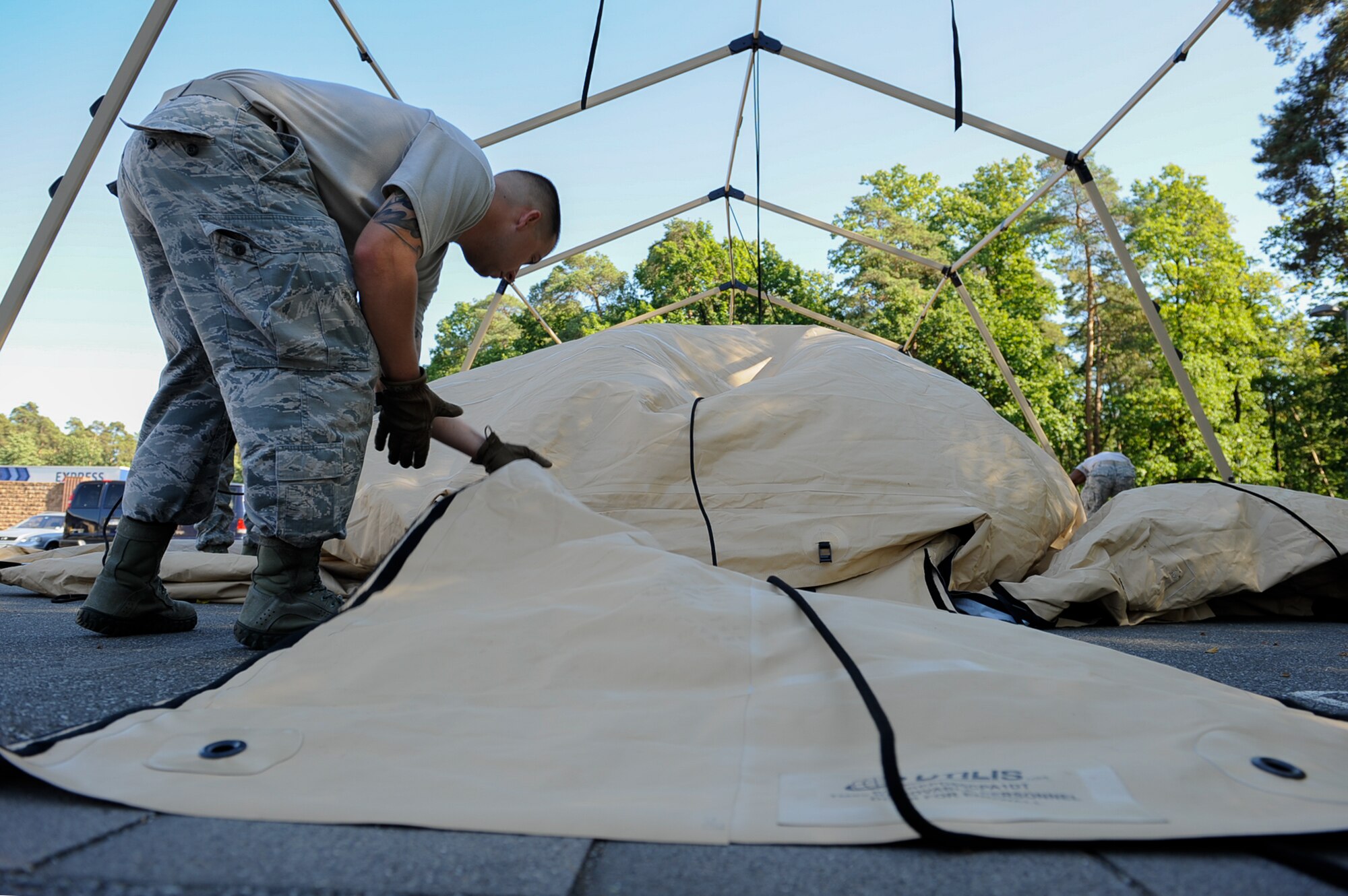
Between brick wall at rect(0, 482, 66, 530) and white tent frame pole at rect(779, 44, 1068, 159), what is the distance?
32.1 meters

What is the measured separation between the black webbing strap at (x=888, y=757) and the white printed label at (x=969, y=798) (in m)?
0.02

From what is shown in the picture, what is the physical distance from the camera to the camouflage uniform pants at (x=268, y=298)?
5.46 ft

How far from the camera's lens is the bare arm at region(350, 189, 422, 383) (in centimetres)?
170

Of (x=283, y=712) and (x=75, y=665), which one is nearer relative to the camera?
(x=283, y=712)

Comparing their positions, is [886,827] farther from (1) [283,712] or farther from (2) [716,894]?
(1) [283,712]

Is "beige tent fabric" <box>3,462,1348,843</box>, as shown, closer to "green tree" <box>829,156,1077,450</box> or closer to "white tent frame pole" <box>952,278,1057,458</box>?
"white tent frame pole" <box>952,278,1057,458</box>

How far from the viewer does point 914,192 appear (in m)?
23.1

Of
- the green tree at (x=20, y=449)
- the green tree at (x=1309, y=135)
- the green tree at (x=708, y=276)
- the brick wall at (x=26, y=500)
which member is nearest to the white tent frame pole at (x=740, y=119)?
the green tree at (x=1309, y=135)

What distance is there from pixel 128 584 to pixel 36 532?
53.1 feet

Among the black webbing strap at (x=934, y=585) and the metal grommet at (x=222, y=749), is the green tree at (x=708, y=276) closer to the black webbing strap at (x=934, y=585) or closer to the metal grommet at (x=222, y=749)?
the black webbing strap at (x=934, y=585)

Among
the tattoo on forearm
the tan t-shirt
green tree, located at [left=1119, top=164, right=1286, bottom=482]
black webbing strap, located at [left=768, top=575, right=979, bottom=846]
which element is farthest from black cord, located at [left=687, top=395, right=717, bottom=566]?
green tree, located at [left=1119, top=164, right=1286, bottom=482]

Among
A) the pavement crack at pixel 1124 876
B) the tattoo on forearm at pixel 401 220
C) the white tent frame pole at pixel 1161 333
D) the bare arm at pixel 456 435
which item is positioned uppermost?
the white tent frame pole at pixel 1161 333

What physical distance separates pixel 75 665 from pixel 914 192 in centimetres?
2401

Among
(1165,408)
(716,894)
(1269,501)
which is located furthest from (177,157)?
(1165,408)
